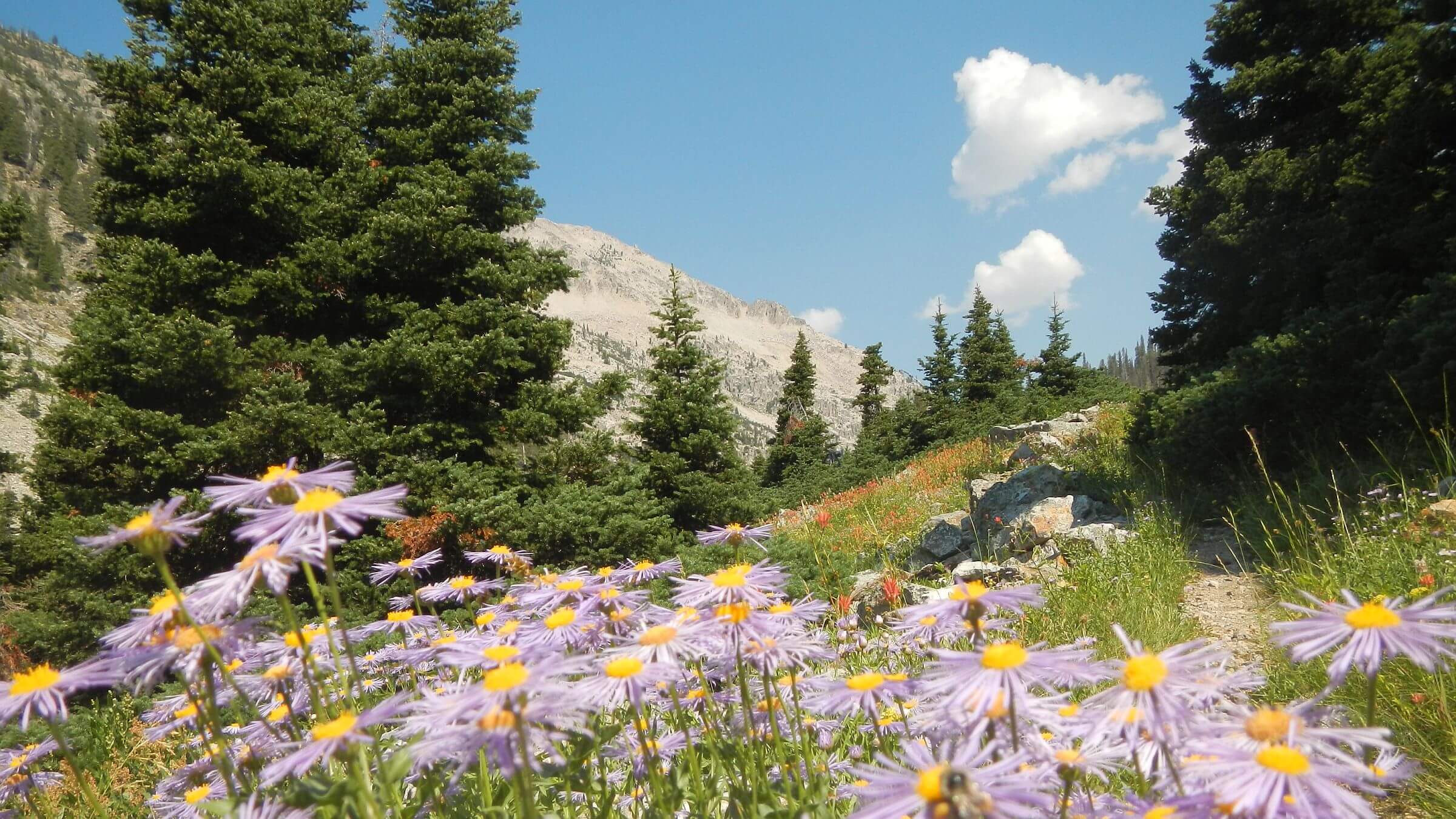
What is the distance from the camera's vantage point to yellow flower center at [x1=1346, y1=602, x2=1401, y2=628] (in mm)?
878

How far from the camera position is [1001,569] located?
5.18 m

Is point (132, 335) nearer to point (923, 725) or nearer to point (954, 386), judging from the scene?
point (923, 725)

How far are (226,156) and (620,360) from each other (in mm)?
162443

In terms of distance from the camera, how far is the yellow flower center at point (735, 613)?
1.13 metres

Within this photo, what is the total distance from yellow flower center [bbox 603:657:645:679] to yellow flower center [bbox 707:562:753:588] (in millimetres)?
237

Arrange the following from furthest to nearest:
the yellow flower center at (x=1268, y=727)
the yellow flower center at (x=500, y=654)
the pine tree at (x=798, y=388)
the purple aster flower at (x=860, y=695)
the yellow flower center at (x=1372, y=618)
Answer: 1. the pine tree at (x=798, y=388)
2. the purple aster flower at (x=860, y=695)
3. the yellow flower center at (x=500, y=654)
4. the yellow flower center at (x=1372, y=618)
5. the yellow flower center at (x=1268, y=727)

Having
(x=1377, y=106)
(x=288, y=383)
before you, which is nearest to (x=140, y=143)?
(x=288, y=383)

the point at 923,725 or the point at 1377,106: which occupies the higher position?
the point at 1377,106

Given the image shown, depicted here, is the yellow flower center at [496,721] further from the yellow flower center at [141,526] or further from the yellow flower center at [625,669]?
the yellow flower center at [141,526]

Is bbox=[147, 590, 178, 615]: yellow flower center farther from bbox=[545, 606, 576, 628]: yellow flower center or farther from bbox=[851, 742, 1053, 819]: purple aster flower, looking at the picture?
bbox=[851, 742, 1053, 819]: purple aster flower

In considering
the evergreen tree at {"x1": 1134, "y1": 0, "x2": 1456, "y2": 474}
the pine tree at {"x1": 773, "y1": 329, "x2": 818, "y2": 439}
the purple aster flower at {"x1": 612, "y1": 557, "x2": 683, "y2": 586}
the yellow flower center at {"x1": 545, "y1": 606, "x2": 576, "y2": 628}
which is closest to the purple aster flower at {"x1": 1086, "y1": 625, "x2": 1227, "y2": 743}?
the yellow flower center at {"x1": 545, "y1": 606, "x2": 576, "y2": 628}

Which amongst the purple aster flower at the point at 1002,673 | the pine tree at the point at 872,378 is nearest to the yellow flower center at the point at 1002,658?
the purple aster flower at the point at 1002,673

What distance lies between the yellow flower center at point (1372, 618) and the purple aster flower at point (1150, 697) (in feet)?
0.65

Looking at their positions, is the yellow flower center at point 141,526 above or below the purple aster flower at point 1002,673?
above
